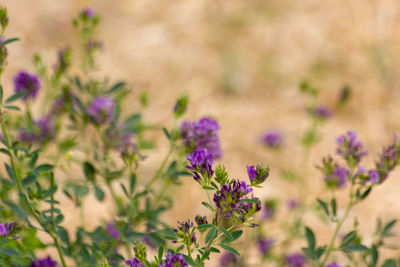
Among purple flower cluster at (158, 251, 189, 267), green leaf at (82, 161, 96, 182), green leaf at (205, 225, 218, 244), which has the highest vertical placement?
green leaf at (82, 161, 96, 182)

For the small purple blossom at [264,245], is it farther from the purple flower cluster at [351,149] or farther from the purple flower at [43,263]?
the purple flower at [43,263]

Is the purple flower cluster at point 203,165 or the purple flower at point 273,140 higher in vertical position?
the purple flower at point 273,140

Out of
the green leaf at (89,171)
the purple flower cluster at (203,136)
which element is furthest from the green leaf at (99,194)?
the purple flower cluster at (203,136)

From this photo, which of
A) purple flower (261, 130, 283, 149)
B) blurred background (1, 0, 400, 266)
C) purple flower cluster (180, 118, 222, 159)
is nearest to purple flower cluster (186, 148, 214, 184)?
purple flower cluster (180, 118, 222, 159)

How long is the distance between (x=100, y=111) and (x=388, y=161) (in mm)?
817

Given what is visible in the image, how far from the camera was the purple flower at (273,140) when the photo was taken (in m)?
2.21

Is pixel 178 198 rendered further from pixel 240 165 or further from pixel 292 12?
pixel 292 12

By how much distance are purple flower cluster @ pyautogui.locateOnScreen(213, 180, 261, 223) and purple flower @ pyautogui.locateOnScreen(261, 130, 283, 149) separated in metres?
1.40

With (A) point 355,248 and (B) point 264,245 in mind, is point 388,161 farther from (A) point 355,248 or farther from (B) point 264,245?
(B) point 264,245

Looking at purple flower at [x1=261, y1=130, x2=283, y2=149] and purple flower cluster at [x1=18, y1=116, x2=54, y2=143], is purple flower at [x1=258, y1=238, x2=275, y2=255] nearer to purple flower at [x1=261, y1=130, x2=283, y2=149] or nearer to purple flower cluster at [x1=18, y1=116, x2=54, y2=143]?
purple flower at [x1=261, y1=130, x2=283, y2=149]

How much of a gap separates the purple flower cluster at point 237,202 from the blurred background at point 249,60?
7.36 ft

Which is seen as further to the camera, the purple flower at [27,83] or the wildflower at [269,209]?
the wildflower at [269,209]

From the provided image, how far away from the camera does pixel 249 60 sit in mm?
4352

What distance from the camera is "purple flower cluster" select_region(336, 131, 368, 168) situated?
1.12 metres
